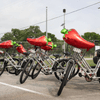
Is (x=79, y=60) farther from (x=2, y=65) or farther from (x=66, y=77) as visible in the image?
(x=2, y=65)

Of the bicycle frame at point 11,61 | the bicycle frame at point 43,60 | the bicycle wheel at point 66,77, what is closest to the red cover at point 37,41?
the bicycle frame at point 43,60

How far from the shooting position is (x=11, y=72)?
6.97 meters

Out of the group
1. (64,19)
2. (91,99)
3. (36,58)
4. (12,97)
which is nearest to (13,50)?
(36,58)

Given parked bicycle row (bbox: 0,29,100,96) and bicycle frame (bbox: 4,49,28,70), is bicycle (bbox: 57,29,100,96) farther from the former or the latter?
bicycle frame (bbox: 4,49,28,70)

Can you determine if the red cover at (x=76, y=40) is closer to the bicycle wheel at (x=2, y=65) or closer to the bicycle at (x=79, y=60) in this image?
the bicycle at (x=79, y=60)

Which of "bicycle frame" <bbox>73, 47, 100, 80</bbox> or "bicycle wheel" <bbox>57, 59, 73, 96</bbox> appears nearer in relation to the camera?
"bicycle wheel" <bbox>57, 59, 73, 96</bbox>

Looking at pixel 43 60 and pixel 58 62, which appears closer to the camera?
pixel 58 62

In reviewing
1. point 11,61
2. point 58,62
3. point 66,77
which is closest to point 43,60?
point 58,62

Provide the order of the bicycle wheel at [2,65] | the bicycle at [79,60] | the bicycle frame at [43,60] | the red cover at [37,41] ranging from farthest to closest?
the bicycle wheel at [2,65], the bicycle frame at [43,60], the red cover at [37,41], the bicycle at [79,60]

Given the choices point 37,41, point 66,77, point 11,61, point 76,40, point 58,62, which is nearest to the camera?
point 66,77

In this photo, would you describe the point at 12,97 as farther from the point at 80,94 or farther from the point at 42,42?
the point at 42,42

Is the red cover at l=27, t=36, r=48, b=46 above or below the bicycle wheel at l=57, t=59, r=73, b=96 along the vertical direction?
above

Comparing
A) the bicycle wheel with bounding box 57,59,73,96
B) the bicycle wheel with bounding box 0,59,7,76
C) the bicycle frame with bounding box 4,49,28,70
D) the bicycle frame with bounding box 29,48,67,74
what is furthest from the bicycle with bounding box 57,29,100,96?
the bicycle wheel with bounding box 0,59,7,76

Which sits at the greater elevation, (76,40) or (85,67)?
(76,40)
